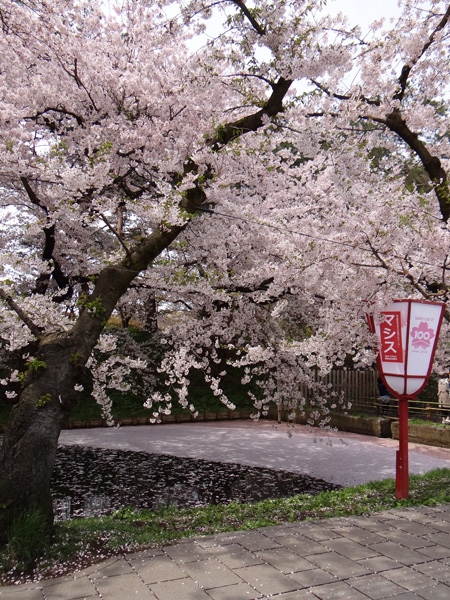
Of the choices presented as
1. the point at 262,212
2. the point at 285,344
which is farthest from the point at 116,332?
the point at 285,344

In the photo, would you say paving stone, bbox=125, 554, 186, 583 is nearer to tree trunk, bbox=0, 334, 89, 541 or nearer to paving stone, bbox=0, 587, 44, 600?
paving stone, bbox=0, 587, 44, 600

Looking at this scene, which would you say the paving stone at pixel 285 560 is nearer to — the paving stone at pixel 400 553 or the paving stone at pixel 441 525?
the paving stone at pixel 400 553

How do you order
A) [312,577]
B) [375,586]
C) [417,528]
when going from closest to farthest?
[375,586]
[312,577]
[417,528]

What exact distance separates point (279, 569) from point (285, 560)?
19 centimetres

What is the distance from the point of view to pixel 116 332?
14609 mm

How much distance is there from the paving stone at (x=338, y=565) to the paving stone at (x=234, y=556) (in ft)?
1.55

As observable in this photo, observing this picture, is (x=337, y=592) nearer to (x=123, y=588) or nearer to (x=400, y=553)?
(x=400, y=553)

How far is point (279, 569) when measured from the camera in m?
3.57

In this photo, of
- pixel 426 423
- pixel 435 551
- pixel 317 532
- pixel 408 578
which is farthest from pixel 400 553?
pixel 426 423

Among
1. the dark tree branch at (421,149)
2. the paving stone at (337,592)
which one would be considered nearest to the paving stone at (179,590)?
the paving stone at (337,592)

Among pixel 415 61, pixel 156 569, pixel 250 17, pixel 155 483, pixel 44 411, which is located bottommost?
pixel 155 483

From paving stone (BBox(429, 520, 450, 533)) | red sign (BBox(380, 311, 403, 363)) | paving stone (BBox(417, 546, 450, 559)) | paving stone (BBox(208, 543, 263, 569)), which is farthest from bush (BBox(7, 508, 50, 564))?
red sign (BBox(380, 311, 403, 363))

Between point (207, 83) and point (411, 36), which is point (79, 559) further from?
point (411, 36)

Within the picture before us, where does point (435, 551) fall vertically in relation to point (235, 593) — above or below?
above
